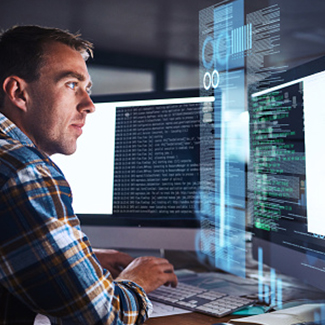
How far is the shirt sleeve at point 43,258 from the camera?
1.77ft

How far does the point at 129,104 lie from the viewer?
108 cm

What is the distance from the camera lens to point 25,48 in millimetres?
830

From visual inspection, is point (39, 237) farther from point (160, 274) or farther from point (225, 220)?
point (225, 220)

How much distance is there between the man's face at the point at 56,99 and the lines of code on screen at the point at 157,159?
19 centimetres

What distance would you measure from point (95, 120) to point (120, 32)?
1278 mm

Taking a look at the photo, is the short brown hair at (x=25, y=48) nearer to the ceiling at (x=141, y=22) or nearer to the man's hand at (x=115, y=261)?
the man's hand at (x=115, y=261)

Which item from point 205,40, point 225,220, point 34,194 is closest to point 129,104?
point 205,40

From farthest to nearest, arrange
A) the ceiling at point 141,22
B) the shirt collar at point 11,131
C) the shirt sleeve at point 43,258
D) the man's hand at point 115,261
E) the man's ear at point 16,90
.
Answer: the ceiling at point 141,22
the man's hand at point 115,261
the man's ear at point 16,90
the shirt collar at point 11,131
the shirt sleeve at point 43,258

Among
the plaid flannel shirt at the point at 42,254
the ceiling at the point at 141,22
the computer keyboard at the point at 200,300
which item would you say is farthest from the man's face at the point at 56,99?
the ceiling at the point at 141,22

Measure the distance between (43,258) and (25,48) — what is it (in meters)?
0.51

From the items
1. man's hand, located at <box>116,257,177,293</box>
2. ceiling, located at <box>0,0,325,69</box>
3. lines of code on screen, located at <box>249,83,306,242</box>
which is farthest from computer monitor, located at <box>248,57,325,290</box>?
ceiling, located at <box>0,0,325,69</box>

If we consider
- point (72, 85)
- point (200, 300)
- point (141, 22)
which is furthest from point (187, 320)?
point (141, 22)

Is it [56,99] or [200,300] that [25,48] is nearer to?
[56,99]

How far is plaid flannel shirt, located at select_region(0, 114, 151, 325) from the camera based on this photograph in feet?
1.77
